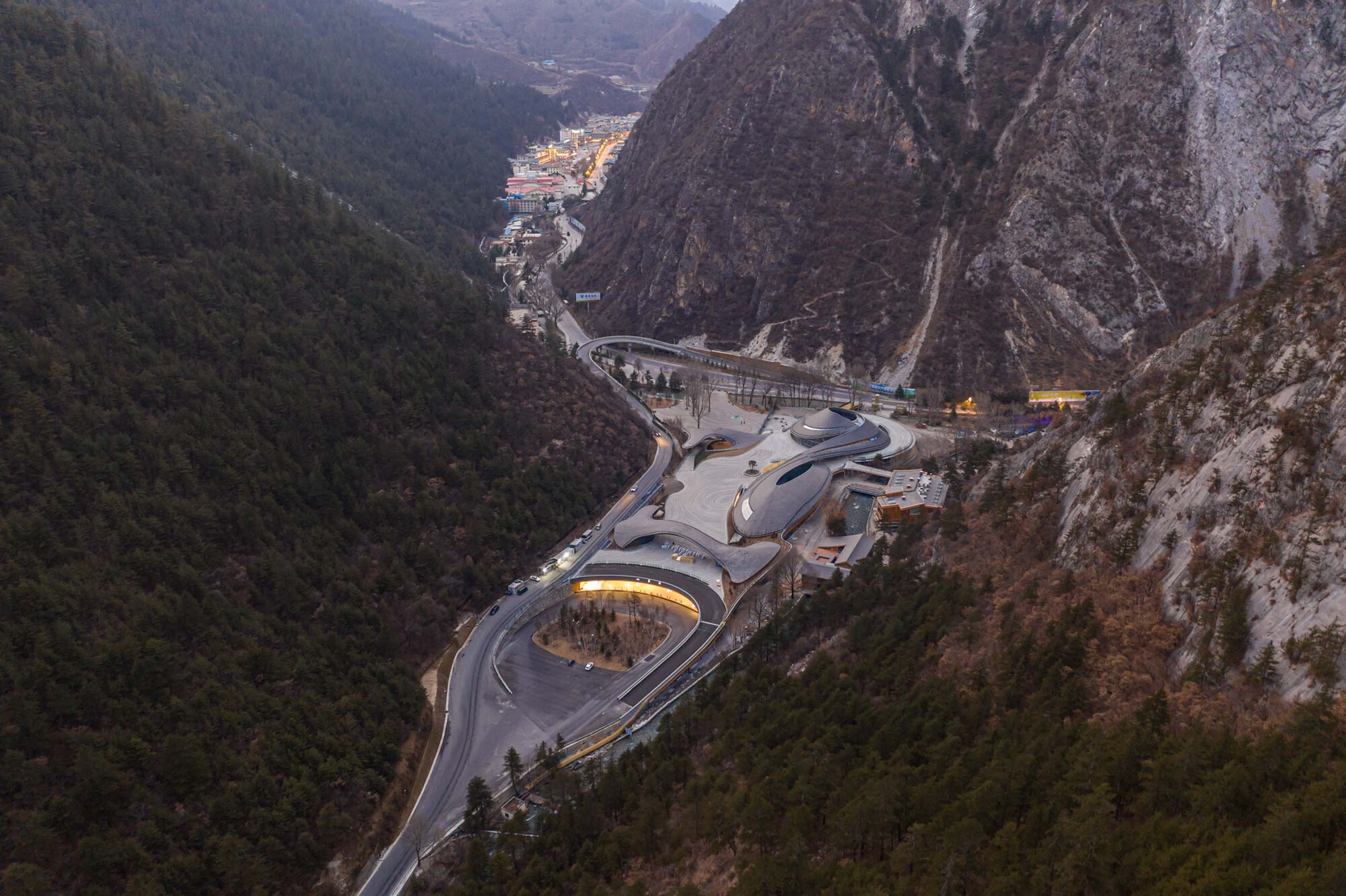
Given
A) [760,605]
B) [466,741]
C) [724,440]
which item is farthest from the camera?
[724,440]

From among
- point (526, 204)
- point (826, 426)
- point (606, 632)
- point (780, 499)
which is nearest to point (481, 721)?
point (606, 632)

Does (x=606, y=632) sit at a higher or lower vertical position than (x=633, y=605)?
→ lower

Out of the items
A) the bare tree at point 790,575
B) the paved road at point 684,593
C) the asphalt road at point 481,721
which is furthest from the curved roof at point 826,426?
the asphalt road at point 481,721

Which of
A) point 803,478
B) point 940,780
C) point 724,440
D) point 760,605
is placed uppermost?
point 940,780

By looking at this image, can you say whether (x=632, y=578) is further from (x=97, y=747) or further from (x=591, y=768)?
(x=97, y=747)

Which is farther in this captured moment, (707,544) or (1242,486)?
(707,544)

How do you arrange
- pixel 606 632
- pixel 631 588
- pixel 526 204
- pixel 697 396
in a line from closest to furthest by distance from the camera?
pixel 606 632 < pixel 631 588 < pixel 697 396 < pixel 526 204

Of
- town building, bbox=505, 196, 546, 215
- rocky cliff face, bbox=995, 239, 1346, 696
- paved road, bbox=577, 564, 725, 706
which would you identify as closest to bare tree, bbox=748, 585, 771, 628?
paved road, bbox=577, 564, 725, 706

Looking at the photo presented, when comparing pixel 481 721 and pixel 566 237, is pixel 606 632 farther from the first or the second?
pixel 566 237

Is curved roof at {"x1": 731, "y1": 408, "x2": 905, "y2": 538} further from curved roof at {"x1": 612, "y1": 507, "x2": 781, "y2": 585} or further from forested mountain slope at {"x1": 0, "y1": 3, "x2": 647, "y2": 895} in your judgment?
forested mountain slope at {"x1": 0, "y1": 3, "x2": 647, "y2": 895}
